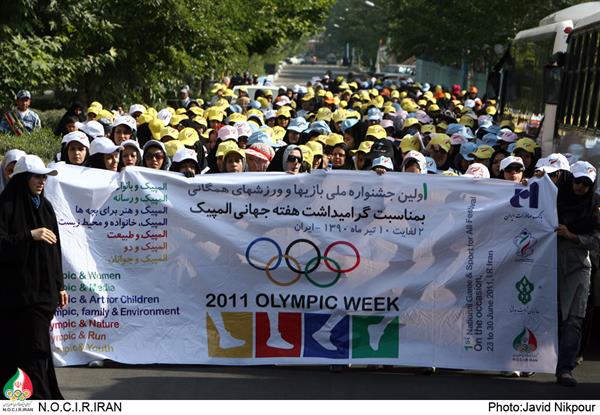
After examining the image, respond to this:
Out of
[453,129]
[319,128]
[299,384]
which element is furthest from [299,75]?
[299,384]

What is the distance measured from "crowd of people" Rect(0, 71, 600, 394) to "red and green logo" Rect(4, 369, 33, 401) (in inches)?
28.4

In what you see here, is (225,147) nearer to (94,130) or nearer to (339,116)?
(94,130)

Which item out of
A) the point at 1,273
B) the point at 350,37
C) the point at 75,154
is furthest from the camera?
→ the point at 350,37

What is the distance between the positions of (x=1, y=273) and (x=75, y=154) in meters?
3.75

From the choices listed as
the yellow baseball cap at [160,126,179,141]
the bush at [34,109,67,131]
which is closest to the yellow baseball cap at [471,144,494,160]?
the yellow baseball cap at [160,126,179,141]

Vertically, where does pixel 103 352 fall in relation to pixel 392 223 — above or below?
below

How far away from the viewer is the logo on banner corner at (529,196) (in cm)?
946

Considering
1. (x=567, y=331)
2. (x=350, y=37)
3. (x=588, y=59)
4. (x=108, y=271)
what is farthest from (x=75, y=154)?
(x=350, y=37)

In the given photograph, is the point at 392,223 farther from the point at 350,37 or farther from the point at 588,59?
the point at 350,37

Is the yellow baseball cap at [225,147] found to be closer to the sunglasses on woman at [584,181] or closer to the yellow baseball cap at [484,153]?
the yellow baseball cap at [484,153]

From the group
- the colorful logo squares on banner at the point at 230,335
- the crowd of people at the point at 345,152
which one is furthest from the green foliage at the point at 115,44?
the colorful logo squares on banner at the point at 230,335

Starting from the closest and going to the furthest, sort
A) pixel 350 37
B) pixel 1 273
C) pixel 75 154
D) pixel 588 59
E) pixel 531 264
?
pixel 1 273 < pixel 531 264 < pixel 75 154 < pixel 588 59 < pixel 350 37

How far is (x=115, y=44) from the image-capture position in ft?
81.1

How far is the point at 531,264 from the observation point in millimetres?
9414
